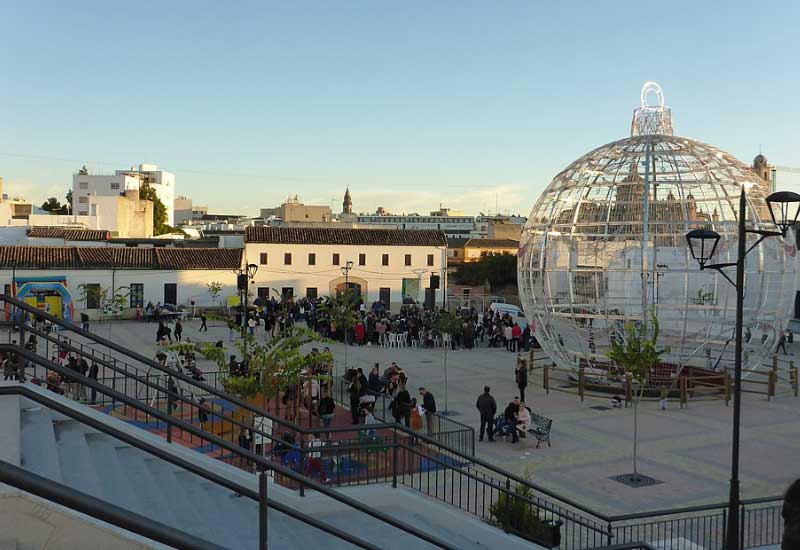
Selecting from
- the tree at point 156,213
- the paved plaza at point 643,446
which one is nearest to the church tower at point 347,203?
the tree at point 156,213

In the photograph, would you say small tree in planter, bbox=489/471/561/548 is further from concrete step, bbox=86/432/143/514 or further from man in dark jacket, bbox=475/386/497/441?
man in dark jacket, bbox=475/386/497/441

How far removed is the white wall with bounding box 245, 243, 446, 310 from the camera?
5434 centimetres

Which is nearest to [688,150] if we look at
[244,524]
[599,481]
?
[599,481]

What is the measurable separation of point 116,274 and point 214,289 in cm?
599

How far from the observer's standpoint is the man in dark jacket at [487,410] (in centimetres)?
1653

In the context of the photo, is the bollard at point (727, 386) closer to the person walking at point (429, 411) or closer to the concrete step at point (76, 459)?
the person walking at point (429, 411)

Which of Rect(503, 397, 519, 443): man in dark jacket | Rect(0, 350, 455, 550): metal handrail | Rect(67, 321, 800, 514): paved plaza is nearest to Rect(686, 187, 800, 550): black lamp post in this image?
Rect(67, 321, 800, 514): paved plaza

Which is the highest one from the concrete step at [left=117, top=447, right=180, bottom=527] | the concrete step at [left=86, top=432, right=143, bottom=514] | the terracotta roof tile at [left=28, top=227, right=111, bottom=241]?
the terracotta roof tile at [left=28, top=227, right=111, bottom=241]

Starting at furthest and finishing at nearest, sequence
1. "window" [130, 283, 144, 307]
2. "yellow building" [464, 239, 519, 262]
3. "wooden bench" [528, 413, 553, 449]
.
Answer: "yellow building" [464, 239, 519, 262] → "window" [130, 283, 144, 307] → "wooden bench" [528, 413, 553, 449]

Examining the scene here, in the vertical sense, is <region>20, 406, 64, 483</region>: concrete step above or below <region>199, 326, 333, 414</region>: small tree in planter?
above

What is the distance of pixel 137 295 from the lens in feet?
155

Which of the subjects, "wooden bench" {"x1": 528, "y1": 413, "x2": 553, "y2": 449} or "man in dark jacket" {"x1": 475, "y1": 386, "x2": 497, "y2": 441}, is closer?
"wooden bench" {"x1": 528, "y1": 413, "x2": 553, "y2": 449}

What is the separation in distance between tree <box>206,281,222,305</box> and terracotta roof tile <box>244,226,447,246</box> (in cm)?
560

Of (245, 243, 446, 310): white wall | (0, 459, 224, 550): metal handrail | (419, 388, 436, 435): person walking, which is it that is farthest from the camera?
(245, 243, 446, 310): white wall
